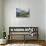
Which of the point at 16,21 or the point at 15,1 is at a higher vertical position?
the point at 15,1

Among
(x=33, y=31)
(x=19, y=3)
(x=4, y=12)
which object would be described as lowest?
(x=33, y=31)

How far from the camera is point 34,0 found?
176 inches

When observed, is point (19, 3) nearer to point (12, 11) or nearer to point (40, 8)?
point (12, 11)

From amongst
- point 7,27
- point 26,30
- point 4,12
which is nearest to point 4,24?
point 7,27

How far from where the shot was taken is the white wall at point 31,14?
4.45 metres

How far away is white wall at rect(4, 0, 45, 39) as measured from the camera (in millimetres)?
4445

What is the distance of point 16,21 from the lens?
14.6 ft

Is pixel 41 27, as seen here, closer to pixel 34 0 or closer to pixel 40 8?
pixel 40 8

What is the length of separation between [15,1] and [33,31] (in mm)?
1334

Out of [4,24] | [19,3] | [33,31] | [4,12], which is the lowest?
[33,31]

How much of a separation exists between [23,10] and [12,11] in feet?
1.39

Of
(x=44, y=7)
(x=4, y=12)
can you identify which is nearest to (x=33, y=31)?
(x=44, y=7)

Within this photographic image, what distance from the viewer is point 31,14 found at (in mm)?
4477

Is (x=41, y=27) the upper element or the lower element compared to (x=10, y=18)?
lower
